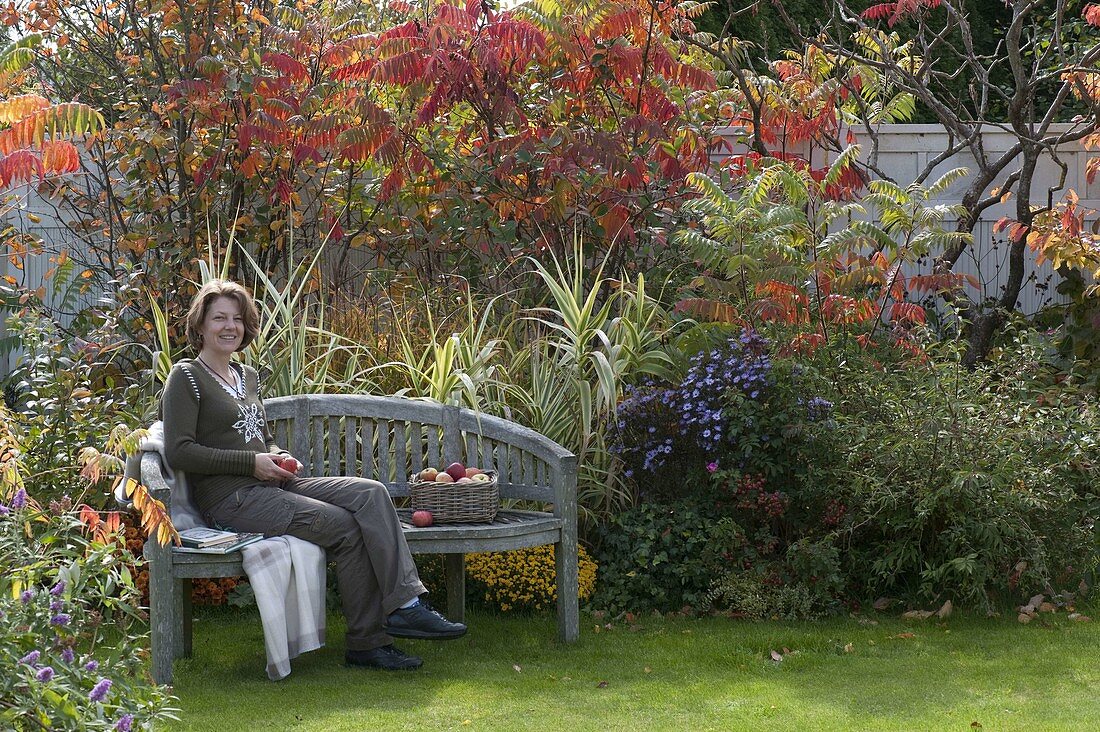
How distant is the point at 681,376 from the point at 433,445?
4.49ft

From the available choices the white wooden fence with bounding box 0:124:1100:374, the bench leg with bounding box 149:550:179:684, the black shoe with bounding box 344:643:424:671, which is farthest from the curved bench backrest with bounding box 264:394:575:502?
the white wooden fence with bounding box 0:124:1100:374

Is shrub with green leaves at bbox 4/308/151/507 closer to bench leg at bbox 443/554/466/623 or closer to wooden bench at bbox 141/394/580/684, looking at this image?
wooden bench at bbox 141/394/580/684

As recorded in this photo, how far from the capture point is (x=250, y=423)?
16.9 feet

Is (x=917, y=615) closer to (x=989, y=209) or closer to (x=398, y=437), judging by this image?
(x=398, y=437)

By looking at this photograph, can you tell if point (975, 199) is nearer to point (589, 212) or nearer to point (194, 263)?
point (589, 212)

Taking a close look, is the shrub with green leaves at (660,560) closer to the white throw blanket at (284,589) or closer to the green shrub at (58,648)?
the white throw blanket at (284,589)

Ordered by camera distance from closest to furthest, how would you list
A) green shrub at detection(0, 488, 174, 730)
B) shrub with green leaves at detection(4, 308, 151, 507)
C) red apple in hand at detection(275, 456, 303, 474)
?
green shrub at detection(0, 488, 174, 730) → red apple in hand at detection(275, 456, 303, 474) → shrub with green leaves at detection(4, 308, 151, 507)

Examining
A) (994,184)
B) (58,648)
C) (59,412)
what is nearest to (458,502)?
(59,412)

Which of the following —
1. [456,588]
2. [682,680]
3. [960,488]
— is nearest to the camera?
[682,680]

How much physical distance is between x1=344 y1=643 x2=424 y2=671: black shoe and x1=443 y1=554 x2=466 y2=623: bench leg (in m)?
0.65

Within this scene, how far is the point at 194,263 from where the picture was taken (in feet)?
23.2

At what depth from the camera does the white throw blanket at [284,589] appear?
15.2ft

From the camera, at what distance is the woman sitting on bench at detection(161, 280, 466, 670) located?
4840 millimetres

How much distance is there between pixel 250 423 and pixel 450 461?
0.90 metres
